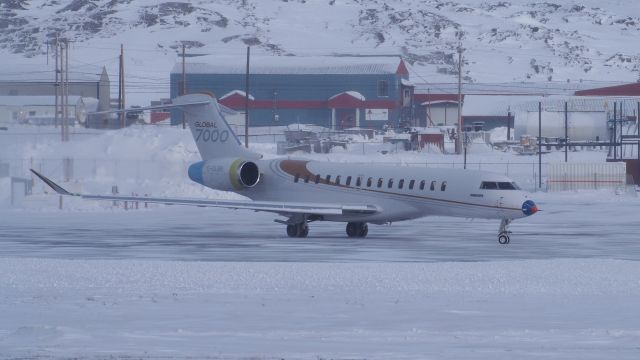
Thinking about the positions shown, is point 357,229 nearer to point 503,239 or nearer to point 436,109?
point 503,239

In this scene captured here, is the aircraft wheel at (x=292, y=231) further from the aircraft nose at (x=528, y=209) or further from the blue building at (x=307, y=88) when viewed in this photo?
the blue building at (x=307, y=88)

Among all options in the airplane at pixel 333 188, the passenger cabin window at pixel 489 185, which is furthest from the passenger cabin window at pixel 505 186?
the passenger cabin window at pixel 489 185

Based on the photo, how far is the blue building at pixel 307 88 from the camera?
339 ft

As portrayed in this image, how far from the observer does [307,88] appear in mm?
106062

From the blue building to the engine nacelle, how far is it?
6681cm

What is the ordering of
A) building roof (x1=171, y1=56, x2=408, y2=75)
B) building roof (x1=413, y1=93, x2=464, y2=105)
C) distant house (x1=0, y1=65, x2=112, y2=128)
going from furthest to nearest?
1. building roof (x1=413, y1=93, x2=464, y2=105)
2. building roof (x1=171, y1=56, x2=408, y2=75)
3. distant house (x1=0, y1=65, x2=112, y2=128)

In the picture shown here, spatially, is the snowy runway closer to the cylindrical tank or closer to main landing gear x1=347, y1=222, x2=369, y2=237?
main landing gear x1=347, y1=222, x2=369, y2=237

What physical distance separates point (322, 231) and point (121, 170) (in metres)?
17.8

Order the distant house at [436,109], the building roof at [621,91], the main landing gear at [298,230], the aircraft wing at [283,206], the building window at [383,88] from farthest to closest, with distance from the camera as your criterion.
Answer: the distant house at [436,109]
the building window at [383,88]
the building roof at [621,91]
the main landing gear at [298,230]
the aircraft wing at [283,206]

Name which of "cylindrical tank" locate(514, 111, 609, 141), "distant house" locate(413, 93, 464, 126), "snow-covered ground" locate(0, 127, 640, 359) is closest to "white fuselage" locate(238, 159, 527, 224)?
"snow-covered ground" locate(0, 127, 640, 359)

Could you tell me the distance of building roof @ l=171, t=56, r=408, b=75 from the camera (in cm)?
10569

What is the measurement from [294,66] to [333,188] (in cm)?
Result: 7615

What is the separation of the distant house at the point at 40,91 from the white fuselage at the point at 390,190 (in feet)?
172

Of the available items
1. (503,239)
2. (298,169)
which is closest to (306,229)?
(298,169)
